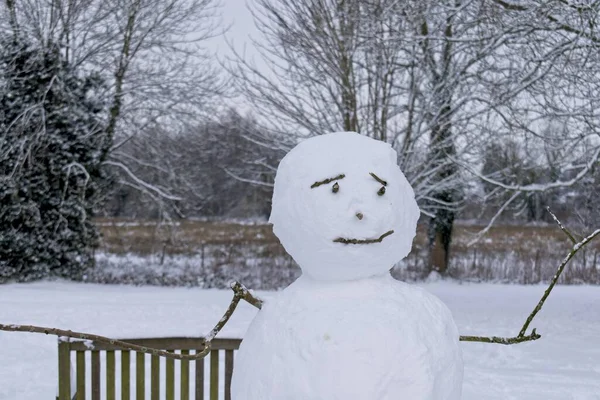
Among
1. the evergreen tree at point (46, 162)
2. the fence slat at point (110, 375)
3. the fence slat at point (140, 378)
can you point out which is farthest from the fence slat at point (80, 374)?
the evergreen tree at point (46, 162)

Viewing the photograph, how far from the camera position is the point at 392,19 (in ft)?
24.7

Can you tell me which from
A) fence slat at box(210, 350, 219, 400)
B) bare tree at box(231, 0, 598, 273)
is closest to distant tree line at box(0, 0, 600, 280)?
bare tree at box(231, 0, 598, 273)

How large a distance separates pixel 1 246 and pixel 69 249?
1.28m

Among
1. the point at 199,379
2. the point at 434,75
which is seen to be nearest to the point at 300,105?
the point at 434,75

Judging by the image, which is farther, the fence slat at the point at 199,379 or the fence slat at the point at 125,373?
the fence slat at the point at 199,379

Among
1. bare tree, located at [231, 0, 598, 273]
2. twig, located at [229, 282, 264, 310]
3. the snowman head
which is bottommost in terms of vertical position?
twig, located at [229, 282, 264, 310]

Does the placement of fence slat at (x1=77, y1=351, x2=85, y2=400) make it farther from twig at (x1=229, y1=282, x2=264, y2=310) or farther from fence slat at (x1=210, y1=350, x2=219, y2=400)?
twig at (x1=229, y1=282, x2=264, y2=310)

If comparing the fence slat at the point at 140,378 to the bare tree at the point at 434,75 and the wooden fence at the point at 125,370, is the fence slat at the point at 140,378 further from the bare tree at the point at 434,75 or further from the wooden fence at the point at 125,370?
the bare tree at the point at 434,75

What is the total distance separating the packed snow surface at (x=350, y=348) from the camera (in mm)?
1738

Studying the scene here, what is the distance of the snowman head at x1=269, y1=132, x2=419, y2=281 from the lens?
1900mm

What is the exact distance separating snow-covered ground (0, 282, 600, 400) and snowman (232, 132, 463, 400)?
6.11ft

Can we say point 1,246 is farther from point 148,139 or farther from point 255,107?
point 255,107

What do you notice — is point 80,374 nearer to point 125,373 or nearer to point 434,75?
point 125,373

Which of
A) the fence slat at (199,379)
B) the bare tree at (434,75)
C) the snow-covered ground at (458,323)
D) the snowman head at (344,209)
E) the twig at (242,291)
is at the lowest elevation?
the snow-covered ground at (458,323)
